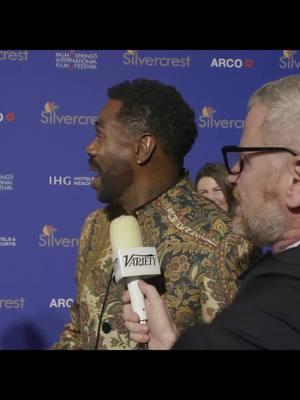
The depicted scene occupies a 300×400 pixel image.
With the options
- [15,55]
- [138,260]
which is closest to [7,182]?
[15,55]

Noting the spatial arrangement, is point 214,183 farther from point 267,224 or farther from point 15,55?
point 267,224

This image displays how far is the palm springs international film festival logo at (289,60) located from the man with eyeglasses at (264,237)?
121 inches

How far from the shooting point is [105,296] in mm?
1679

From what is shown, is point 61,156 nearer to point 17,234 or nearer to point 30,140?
point 30,140

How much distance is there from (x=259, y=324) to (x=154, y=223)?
0.75 m

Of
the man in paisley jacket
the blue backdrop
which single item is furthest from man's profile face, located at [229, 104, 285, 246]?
the blue backdrop

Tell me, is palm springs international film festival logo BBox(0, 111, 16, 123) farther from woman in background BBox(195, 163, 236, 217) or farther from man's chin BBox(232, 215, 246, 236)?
man's chin BBox(232, 215, 246, 236)

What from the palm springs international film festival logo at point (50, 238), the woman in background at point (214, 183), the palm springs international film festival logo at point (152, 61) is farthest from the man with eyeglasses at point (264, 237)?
the palm springs international film festival logo at point (152, 61)

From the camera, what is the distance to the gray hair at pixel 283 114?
1201 millimetres

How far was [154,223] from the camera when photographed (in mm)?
1715

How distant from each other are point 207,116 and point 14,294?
5.29 ft

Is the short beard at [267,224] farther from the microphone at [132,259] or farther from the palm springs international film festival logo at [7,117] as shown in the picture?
the palm springs international film festival logo at [7,117]
